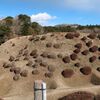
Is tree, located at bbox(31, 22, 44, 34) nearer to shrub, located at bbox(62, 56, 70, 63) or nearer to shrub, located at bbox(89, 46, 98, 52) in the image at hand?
shrub, located at bbox(89, 46, 98, 52)

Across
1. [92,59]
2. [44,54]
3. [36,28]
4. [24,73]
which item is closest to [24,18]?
[36,28]

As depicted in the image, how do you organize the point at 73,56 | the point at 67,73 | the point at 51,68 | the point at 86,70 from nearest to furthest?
the point at 67,73 < the point at 86,70 < the point at 51,68 < the point at 73,56

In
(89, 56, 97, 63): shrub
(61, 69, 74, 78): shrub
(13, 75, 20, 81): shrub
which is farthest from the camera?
(89, 56, 97, 63): shrub

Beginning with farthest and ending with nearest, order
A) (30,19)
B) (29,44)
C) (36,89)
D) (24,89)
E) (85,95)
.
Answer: (30,19)
(29,44)
(24,89)
(85,95)
(36,89)

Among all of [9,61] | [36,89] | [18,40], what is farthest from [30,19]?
[36,89]

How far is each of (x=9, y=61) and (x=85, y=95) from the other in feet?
90.7

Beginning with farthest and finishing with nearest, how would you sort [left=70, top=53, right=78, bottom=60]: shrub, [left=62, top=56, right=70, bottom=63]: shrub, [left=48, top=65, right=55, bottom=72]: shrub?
[left=70, top=53, right=78, bottom=60]: shrub < [left=62, top=56, right=70, bottom=63]: shrub < [left=48, top=65, right=55, bottom=72]: shrub

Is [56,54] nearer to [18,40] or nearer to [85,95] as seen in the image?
[18,40]


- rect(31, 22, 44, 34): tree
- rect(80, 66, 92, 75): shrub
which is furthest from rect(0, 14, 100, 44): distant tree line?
rect(80, 66, 92, 75): shrub

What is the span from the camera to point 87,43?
6869 centimetres

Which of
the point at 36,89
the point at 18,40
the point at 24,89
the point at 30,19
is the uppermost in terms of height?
the point at 30,19

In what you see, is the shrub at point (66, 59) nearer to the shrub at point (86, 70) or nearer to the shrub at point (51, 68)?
the shrub at point (51, 68)

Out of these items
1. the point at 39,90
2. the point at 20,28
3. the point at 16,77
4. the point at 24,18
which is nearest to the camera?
the point at 39,90

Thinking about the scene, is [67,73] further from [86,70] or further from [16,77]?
[16,77]
